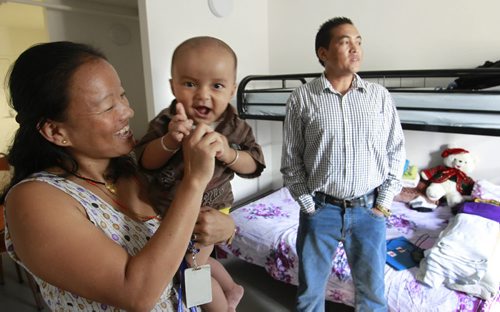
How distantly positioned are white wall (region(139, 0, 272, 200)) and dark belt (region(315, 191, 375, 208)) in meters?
1.34

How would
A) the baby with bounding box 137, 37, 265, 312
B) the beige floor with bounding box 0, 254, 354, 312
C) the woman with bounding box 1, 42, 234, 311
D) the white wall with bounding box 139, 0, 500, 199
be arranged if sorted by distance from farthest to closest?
the white wall with bounding box 139, 0, 500, 199 < the beige floor with bounding box 0, 254, 354, 312 < the baby with bounding box 137, 37, 265, 312 < the woman with bounding box 1, 42, 234, 311

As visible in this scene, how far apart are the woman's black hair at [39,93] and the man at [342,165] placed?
3.37 ft

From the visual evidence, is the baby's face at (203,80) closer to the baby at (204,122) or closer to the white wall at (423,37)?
the baby at (204,122)

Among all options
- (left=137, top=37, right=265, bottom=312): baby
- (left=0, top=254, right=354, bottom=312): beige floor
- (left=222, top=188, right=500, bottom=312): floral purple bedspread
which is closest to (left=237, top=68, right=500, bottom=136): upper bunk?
(left=222, top=188, right=500, bottom=312): floral purple bedspread

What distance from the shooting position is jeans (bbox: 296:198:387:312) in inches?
60.4

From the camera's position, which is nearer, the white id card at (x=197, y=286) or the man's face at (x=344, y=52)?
the white id card at (x=197, y=286)

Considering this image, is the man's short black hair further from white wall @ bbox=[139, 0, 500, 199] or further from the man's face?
white wall @ bbox=[139, 0, 500, 199]

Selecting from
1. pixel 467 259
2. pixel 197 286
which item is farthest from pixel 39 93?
pixel 467 259

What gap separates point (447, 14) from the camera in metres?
2.61

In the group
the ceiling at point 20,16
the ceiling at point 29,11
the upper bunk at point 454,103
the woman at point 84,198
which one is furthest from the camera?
the ceiling at point 20,16

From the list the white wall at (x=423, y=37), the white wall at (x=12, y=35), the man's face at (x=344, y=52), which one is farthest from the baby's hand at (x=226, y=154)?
the white wall at (x=12, y=35)

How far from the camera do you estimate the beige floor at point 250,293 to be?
2.19 meters

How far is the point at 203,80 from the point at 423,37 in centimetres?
256

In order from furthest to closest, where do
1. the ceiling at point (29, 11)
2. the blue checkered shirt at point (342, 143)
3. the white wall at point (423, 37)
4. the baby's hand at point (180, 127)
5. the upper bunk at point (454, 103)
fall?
1. the ceiling at point (29, 11)
2. the white wall at point (423, 37)
3. the upper bunk at point (454, 103)
4. the blue checkered shirt at point (342, 143)
5. the baby's hand at point (180, 127)
